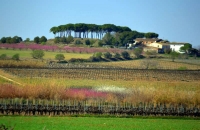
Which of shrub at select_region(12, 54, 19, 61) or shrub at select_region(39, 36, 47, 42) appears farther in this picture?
shrub at select_region(39, 36, 47, 42)

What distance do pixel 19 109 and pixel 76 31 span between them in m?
93.2

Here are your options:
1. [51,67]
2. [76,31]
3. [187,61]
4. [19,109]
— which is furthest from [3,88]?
[76,31]

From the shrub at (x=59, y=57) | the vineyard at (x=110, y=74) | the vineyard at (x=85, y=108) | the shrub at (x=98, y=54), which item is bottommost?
the vineyard at (x=85, y=108)

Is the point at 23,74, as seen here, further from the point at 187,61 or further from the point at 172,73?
the point at 187,61

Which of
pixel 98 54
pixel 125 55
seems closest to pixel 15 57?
pixel 98 54

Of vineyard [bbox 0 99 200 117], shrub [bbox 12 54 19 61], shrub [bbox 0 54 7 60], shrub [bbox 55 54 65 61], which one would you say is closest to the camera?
vineyard [bbox 0 99 200 117]

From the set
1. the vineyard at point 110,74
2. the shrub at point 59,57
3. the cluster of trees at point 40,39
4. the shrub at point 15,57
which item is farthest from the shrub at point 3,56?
the cluster of trees at point 40,39

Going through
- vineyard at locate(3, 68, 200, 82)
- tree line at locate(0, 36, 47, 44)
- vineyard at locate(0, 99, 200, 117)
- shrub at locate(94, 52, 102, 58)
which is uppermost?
tree line at locate(0, 36, 47, 44)

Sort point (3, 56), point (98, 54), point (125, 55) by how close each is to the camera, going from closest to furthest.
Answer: point (3, 56) → point (98, 54) → point (125, 55)

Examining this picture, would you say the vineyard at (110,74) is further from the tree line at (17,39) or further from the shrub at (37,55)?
the tree line at (17,39)

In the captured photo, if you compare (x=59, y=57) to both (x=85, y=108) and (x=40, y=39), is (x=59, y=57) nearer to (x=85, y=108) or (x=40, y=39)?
(x=40, y=39)

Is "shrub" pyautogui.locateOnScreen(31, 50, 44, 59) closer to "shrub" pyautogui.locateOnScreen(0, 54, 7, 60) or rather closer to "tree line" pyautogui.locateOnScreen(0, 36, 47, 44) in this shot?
"shrub" pyautogui.locateOnScreen(0, 54, 7, 60)

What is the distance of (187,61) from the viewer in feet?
249

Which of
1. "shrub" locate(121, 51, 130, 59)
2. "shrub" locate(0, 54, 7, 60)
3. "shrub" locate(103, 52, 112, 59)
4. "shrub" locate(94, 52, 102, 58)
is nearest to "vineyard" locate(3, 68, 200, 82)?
"shrub" locate(0, 54, 7, 60)
